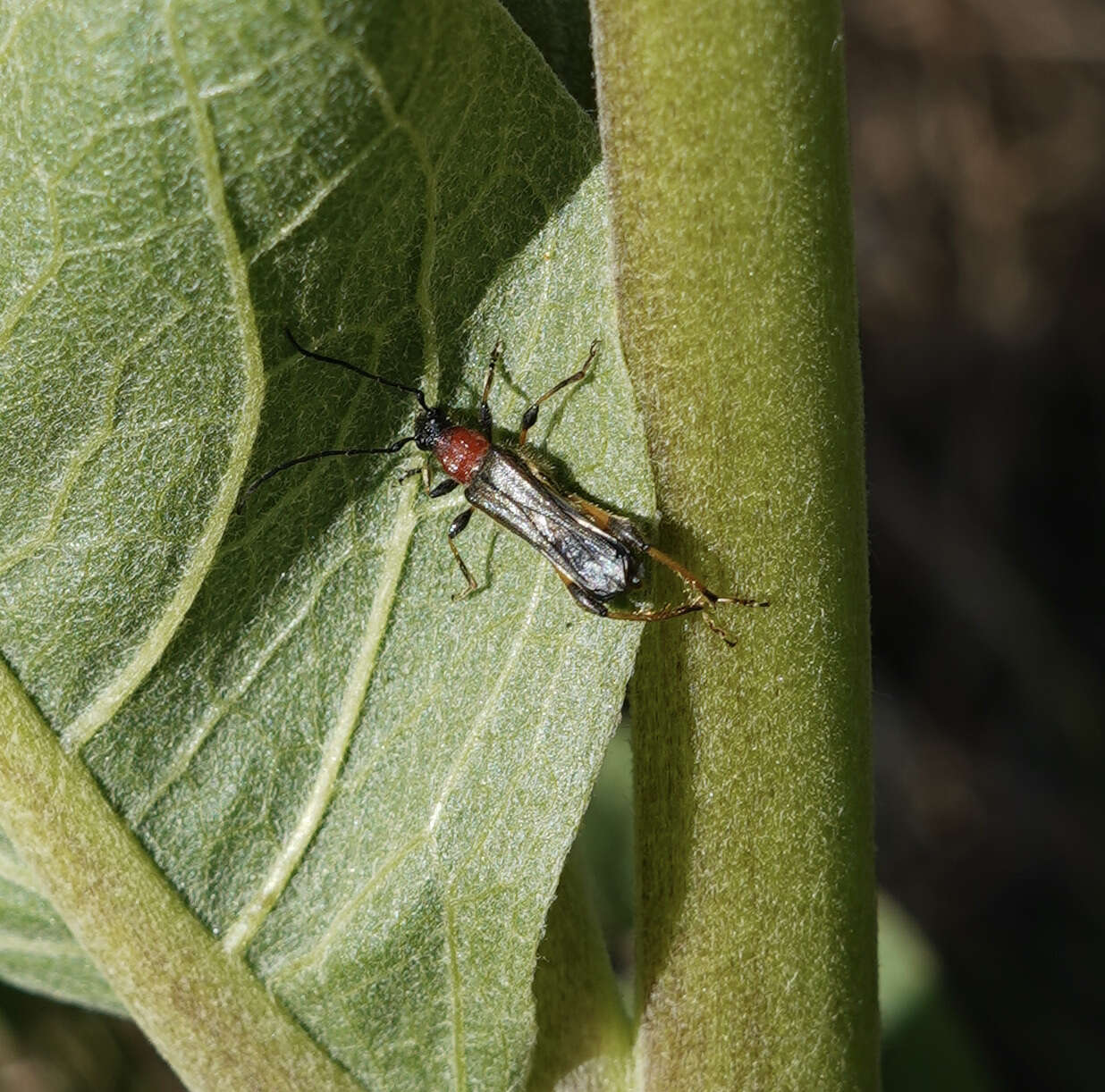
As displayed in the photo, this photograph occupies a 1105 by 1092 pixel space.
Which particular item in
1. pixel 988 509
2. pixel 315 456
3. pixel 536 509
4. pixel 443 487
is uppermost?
pixel 315 456

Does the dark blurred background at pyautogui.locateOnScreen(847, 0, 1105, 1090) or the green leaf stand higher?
the green leaf

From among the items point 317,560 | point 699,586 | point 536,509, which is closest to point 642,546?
point 699,586

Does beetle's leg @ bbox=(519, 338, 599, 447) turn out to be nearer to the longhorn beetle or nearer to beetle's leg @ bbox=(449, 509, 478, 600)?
the longhorn beetle

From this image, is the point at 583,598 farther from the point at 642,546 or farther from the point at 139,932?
the point at 139,932

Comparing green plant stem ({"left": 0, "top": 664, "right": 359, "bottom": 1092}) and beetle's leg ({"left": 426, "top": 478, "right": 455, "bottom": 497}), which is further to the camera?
beetle's leg ({"left": 426, "top": 478, "right": 455, "bottom": 497})

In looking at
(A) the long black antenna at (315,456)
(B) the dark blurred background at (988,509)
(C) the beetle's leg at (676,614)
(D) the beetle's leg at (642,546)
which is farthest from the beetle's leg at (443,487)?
(B) the dark blurred background at (988,509)

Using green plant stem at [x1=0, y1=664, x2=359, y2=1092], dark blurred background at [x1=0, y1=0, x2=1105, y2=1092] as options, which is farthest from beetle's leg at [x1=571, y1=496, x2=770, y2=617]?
dark blurred background at [x1=0, y1=0, x2=1105, y2=1092]
